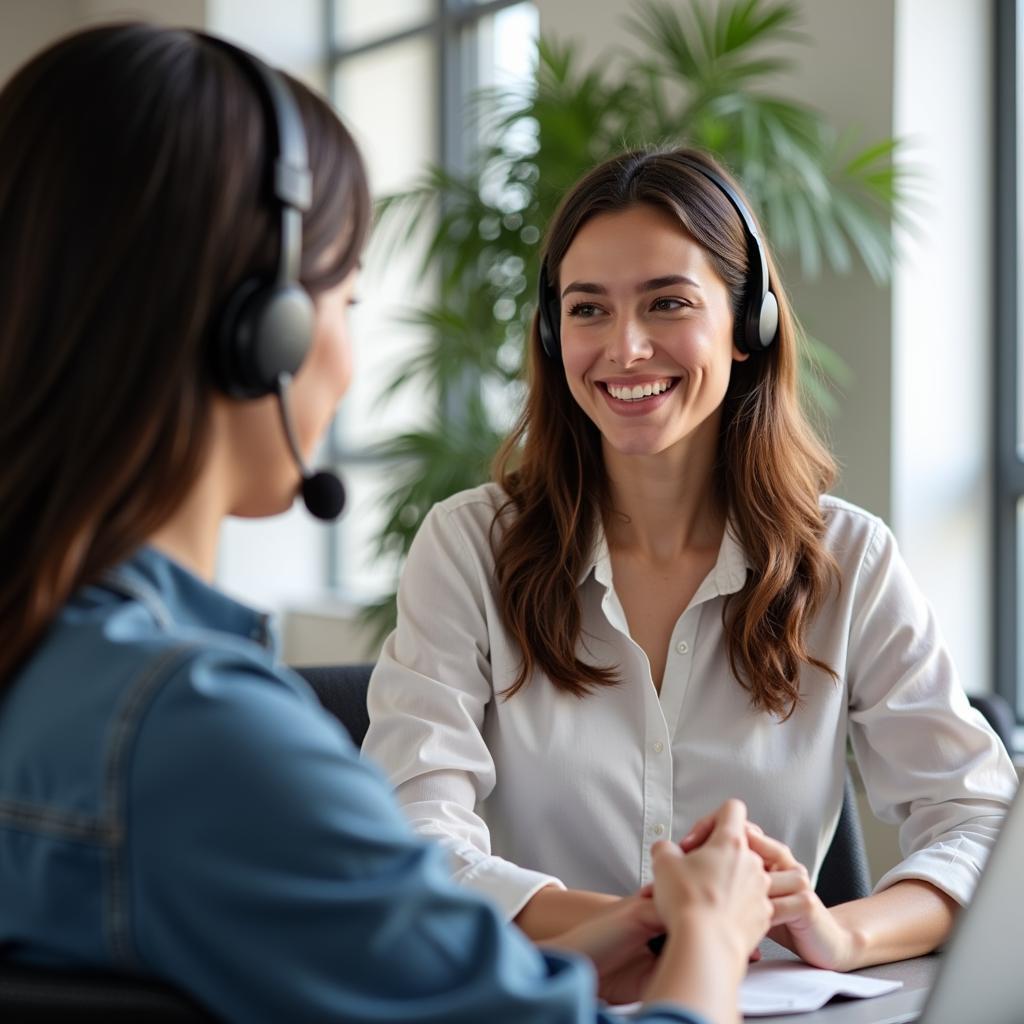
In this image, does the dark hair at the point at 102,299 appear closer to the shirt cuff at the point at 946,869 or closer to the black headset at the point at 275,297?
the black headset at the point at 275,297

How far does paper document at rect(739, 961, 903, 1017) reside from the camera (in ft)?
3.26

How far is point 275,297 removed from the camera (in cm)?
73

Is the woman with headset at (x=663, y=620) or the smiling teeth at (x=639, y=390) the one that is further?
the smiling teeth at (x=639, y=390)

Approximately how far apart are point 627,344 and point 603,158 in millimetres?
1290

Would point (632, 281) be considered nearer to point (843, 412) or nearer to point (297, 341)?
point (297, 341)

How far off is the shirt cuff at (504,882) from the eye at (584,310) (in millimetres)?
676

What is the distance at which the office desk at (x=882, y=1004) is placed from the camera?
0.97m

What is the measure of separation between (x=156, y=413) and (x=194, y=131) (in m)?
0.15

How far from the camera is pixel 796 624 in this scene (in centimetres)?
152

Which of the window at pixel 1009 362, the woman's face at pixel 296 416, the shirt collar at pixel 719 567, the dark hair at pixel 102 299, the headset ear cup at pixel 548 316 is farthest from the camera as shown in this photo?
the window at pixel 1009 362

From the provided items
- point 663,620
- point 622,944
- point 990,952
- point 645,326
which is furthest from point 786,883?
point 645,326

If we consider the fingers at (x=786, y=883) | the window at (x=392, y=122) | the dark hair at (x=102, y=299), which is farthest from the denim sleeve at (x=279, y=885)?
the window at (x=392, y=122)

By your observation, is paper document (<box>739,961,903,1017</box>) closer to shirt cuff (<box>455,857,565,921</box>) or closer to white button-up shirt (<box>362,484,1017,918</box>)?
shirt cuff (<box>455,857,565,921</box>)

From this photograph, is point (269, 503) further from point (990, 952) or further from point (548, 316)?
point (548, 316)
